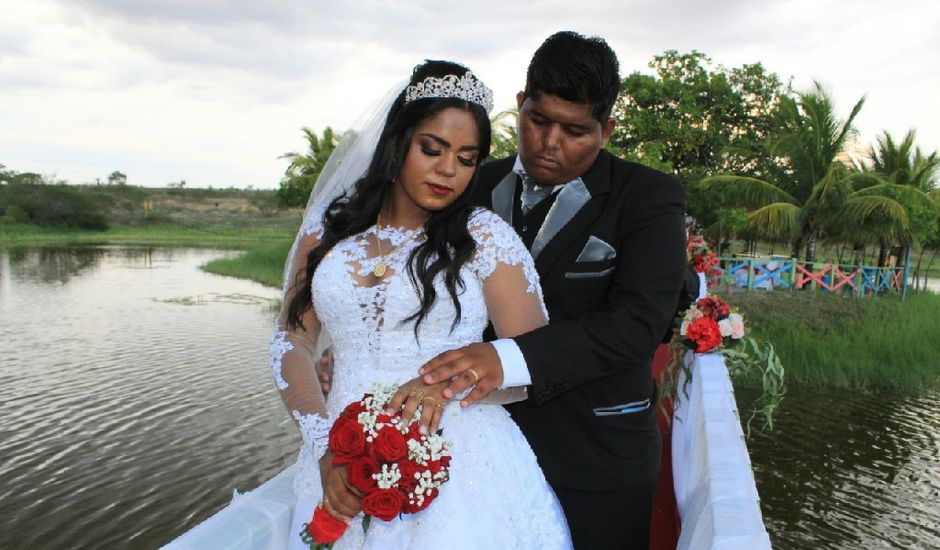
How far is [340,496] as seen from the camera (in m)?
1.86

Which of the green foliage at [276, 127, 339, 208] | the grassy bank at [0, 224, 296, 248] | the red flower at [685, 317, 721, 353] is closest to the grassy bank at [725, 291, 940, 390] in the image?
the red flower at [685, 317, 721, 353]

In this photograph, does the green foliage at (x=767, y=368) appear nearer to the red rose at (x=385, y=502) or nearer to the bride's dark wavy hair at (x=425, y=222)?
the bride's dark wavy hair at (x=425, y=222)

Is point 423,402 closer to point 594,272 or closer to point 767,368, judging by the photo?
point 594,272

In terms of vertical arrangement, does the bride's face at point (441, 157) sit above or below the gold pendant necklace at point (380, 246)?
above

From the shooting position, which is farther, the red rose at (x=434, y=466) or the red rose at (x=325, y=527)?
the red rose at (x=325, y=527)

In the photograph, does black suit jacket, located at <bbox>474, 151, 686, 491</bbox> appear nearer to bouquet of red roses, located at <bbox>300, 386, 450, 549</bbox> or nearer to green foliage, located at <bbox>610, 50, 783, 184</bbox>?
bouquet of red roses, located at <bbox>300, 386, 450, 549</bbox>

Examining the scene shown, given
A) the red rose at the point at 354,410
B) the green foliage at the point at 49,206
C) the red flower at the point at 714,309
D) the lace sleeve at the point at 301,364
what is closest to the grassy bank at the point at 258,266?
the red flower at the point at 714,309

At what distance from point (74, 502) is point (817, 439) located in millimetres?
10637

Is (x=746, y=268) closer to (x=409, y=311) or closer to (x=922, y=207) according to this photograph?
(x=922, y=207)

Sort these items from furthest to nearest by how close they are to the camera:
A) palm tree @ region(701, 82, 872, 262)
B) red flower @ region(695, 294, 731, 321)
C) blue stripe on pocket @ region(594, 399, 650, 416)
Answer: palm tree @ region(701, 82, 872, 262)
red flower @ region(695, 294, 731, 321)
blue stripe on pocket @ region(594, 399, 650, 416)

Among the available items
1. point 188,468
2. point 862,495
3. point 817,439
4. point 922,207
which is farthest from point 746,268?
point 188,468

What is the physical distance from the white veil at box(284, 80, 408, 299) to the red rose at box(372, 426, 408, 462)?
815 millimetres

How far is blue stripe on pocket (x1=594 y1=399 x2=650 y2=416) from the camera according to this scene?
233cm

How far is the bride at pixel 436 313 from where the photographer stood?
2064 millimetres
